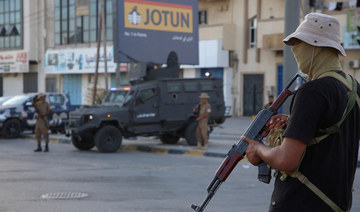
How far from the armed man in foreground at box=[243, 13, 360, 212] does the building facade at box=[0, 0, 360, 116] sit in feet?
45.4

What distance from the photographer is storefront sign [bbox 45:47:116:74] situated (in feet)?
126

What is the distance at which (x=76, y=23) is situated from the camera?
41.2 metres

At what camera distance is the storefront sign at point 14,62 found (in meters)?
43.5

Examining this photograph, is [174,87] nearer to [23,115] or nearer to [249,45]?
[23,115]

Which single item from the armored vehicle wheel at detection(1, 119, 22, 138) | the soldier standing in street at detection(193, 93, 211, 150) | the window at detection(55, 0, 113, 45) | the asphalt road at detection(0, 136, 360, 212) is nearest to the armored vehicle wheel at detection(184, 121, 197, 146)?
the soldier standing in street at detection(193, 93, 211, 150)

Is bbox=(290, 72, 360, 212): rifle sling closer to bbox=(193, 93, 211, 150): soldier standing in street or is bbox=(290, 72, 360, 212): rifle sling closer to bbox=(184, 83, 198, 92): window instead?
bbox=(193, 93, 211, 150): soldier standing in street

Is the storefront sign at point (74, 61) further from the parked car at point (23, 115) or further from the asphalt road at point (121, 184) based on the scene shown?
the asphalt road at point (121, 184)

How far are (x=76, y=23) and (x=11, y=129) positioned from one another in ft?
74.7

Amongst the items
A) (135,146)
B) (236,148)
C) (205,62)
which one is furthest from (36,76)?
(236,148)


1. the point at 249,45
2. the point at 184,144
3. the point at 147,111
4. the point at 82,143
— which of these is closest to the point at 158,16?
the point at 249,45

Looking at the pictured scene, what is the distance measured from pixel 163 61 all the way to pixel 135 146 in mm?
12135

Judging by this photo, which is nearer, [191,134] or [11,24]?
[191,134]

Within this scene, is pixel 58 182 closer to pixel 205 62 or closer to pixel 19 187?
pixel 19 187

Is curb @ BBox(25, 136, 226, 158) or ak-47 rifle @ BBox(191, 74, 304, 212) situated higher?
ak-47 rifle @ BBox(191, 74, 304, 212)
